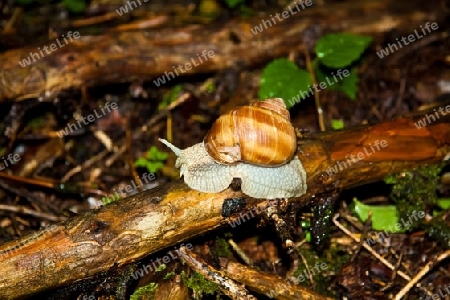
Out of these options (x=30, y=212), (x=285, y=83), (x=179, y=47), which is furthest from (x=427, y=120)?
(x=30, y=212)

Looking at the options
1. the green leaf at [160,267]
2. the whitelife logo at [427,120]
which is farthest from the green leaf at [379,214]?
the green leaf at [160,267]

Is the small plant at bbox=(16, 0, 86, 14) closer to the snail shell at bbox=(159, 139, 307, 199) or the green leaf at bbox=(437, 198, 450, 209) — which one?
the snail shell at bbox=(159, 139, 307, 199)

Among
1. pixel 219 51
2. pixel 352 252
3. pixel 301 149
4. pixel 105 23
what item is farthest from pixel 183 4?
pixel 352 252

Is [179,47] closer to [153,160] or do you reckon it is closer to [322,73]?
[153,160]

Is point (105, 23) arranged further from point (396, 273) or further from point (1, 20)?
point (396, 273)

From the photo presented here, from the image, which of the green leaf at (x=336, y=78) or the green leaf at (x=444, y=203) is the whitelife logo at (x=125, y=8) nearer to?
the green leaf at (x=336, y=78)
